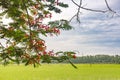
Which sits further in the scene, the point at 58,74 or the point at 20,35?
the point at 58,74

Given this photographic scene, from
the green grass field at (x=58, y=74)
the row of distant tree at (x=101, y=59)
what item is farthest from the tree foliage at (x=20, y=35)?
the row of distant tree at (x=101, y=59)

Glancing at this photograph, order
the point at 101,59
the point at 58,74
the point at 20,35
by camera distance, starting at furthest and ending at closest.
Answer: the point at 101,59, the point at 58,74, the point at 20,35

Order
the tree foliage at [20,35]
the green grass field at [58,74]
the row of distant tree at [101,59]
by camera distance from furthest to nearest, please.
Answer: the row of distant tree at [101,59] < the green grass field at [58,74] < the tree foliage at [20,35]

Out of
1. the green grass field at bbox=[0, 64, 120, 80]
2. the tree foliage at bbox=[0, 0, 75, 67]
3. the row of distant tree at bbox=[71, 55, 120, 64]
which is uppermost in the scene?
the tree foliage at bbox=[0, 0, 75, 67]

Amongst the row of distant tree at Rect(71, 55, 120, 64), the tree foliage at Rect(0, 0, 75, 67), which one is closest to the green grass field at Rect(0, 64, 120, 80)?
the tree foliage at Rect(0, 0, 75, 67)

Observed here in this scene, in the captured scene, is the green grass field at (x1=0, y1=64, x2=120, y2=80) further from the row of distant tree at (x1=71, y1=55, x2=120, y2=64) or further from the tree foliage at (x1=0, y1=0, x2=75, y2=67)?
the row of distant tree at (x1=71, y1=55, x2=120, y2=64)

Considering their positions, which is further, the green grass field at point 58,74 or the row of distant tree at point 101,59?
the row of distant tree at point 101,59

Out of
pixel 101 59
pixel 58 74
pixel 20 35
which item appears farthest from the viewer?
pixel 101 59

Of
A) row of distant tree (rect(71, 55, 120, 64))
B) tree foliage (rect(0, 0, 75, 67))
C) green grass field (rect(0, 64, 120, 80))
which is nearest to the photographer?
tree foliage (rect(0, 0, 75, 67))

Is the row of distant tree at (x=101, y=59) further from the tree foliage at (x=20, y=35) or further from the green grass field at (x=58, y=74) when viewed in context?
the tree foliage at (x=20, y=35)

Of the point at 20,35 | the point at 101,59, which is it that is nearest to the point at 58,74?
the point at 20,35

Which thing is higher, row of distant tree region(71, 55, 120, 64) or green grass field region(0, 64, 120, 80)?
green grass field region(0, 64, 120, 80)

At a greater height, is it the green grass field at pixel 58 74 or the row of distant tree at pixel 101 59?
the green grass field at pixel 58 74

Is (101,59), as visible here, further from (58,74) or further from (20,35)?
(20,35)
